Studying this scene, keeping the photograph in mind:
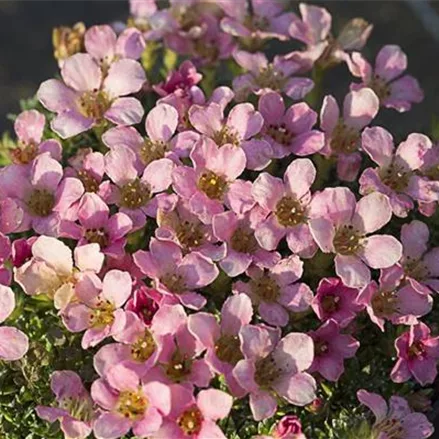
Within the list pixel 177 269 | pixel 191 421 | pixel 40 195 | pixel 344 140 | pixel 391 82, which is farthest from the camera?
Result: pixel 391 82

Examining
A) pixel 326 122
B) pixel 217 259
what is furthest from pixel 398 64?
pixel 217 259

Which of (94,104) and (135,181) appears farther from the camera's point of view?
(94,104)

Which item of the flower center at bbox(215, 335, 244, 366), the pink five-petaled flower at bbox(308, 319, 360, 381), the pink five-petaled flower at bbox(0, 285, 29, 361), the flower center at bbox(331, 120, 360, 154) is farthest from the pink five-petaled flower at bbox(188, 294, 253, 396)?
the flower center at bbox(331, 120, 360, 154)

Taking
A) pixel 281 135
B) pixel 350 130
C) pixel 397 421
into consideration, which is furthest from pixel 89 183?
pixel 397 421

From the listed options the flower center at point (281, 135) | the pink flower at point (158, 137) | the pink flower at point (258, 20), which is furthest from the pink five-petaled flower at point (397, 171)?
the pink flower at point (258, 20)

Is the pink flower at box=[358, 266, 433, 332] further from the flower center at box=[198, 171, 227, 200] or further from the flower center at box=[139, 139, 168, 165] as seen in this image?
the flower center at box=[139, 139, 168, 165]

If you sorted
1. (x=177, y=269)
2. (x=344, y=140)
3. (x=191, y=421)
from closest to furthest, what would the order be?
(x=191, y=421), (x=177, y=269), (x=344, y=140)

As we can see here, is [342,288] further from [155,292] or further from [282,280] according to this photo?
[155,292]

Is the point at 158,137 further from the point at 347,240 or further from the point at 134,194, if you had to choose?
the point at 347,240
